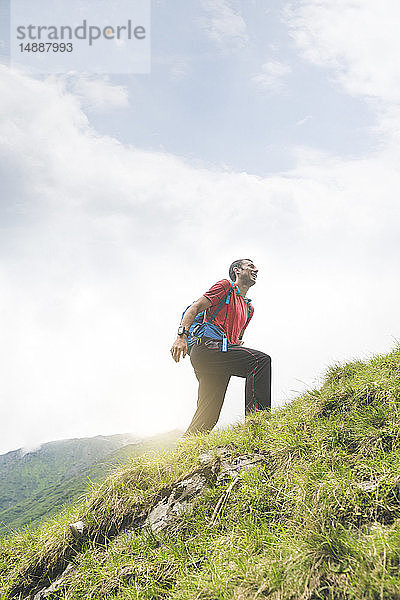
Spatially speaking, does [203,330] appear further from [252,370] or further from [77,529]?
[77,529]

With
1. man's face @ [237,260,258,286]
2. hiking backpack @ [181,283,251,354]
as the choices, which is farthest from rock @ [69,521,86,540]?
man's face @ [237,260,258,286]

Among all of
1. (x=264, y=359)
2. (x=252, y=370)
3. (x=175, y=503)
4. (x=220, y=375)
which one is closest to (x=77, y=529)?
(x=175, y=503)

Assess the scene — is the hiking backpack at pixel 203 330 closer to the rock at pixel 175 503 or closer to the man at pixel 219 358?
the man at pixel 219 358

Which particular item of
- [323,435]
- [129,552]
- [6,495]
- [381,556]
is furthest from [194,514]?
[6,495]

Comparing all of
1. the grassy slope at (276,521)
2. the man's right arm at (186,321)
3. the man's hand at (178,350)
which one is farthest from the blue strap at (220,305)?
the grassy slope at (276,521)

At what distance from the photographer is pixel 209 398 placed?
7020mm

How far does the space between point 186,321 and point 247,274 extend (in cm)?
171

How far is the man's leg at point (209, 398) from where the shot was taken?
6.91 metres

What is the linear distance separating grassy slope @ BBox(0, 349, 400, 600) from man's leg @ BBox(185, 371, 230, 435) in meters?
1.05

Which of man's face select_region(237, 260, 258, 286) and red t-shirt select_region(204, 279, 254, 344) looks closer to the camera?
red t-shirt select_region(204, 279, 254, 344)

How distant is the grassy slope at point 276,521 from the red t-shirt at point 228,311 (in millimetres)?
1841

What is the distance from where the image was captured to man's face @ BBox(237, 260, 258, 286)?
7.85m

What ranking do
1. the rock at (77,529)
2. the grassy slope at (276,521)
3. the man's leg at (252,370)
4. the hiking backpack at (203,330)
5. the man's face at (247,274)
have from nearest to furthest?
1. the grassy slope at (276,521)
2. the rock at (77,529)
3. the man's leg at (252,370)
4. the hiking backpack at (203,330)
5. the man's face at (247,274)

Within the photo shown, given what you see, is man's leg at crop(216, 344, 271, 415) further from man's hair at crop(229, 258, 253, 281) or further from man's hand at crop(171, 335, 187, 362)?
man's hair at crop(229, 258, 253, 281)
